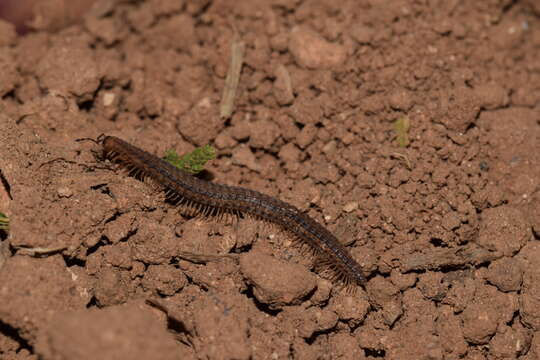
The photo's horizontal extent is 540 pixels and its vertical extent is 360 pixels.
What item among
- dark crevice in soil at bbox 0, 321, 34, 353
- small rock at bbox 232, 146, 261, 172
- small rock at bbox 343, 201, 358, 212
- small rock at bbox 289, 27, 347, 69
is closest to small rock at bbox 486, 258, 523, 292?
small rock at bbox 343, 201, 358, 212

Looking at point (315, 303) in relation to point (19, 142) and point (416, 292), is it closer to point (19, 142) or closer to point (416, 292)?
point (416, 292)

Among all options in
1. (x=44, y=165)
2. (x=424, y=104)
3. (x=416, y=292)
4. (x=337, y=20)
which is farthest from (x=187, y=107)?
(x=416, y=292)

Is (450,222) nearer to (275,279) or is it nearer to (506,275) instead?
(506,275)

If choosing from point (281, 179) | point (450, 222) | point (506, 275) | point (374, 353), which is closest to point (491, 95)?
point (450, 222)

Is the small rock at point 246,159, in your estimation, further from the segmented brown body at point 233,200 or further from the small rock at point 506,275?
the small rock at point 506,275

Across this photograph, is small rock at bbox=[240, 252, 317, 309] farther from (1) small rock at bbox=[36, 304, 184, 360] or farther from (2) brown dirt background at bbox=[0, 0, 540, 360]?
(1) small rock at bbox=[36, 304, 184, 360]

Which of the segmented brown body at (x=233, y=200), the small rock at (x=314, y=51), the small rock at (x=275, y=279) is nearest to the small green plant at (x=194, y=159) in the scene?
the segmented brown body at (x=233, y=200)

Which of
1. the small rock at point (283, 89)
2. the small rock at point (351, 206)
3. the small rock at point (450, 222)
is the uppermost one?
the small rock at point (283, 89)
